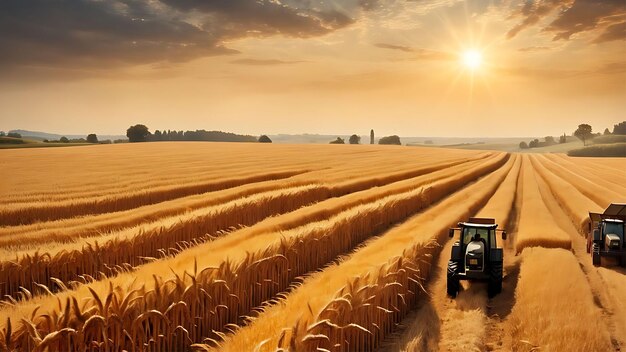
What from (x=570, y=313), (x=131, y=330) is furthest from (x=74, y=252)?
(x=570, y=313)

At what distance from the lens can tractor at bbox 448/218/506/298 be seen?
12.8 metres

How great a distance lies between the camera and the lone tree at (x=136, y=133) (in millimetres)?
124312

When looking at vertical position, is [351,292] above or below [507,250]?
above

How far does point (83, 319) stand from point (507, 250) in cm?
1560

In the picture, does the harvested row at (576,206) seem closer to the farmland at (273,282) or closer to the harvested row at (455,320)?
the farmland at (273,282)

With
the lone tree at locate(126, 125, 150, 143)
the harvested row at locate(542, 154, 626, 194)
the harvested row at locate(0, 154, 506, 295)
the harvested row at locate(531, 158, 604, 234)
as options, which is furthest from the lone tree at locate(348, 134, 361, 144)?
the harvested row at locate(0, 154, 506, 295)

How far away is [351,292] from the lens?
27.6 feet

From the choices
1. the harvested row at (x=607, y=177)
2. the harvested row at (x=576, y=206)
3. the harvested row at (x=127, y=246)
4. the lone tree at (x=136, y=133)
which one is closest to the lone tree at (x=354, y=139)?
the lone tree at (x=136, y=133)

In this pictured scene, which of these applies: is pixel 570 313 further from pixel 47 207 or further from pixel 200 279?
pixel 47 207

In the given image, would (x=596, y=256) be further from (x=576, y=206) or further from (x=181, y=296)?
(x=181, y=296)

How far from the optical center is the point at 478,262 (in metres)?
13.1

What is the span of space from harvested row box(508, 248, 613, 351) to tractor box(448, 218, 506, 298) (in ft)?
2.51

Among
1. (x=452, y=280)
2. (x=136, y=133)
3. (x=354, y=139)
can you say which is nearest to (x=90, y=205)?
(x=452, y=280)

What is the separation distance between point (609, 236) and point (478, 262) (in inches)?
254
